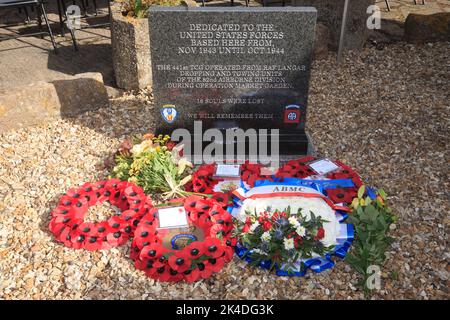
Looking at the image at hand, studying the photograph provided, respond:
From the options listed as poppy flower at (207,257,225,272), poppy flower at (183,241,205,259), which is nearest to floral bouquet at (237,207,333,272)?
poppy flower at (207,257,225,272)

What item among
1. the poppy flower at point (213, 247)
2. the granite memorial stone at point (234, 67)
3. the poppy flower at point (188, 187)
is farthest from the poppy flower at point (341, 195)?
the poppy flower at point (188, 187)

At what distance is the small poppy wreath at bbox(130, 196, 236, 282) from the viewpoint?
3357 millimetres

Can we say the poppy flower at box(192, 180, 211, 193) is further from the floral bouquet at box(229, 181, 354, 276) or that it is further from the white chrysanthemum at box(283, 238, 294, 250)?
the white chrysanthemum at box(283, 238, 294, 250)

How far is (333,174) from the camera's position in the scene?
429cm

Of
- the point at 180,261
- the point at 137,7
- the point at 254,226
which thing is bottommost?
the point at 180,261

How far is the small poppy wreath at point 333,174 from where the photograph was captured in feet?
13.0

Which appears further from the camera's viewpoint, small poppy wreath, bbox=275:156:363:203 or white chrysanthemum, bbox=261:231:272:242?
small poppy wreath, bbox=275:156:363:203

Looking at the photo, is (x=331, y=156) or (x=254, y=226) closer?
(x=254, y=226)

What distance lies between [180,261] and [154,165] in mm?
1177

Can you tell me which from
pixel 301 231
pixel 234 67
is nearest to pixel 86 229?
pixel 301 231

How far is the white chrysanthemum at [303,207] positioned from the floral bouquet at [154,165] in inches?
27.1

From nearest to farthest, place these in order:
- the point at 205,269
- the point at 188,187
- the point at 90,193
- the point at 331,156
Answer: the point at 205,269, the point at 90,193, the point at 188,187, the point at 331,156

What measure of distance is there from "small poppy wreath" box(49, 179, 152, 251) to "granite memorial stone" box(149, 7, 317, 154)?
0.95m

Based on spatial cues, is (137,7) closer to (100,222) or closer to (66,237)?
(100,222)
